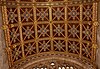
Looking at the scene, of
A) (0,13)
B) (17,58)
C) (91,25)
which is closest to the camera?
(0,13)

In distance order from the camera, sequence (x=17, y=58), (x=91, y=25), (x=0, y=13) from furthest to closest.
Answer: (x=17, y=58) < (x=91, y=25) < (x=0, y=13)

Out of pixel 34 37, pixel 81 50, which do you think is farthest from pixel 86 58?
pixel 34 37

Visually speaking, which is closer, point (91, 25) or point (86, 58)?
point (91, 25)

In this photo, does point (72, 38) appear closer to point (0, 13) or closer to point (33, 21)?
point (33, 21)

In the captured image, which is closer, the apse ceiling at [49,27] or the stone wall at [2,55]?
the stone wall at [2,55]

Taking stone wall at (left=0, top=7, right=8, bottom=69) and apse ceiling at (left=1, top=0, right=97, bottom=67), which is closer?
stone wall at (left=0, top=7, right=8, bottom=69)

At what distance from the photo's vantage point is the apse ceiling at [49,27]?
13695mm

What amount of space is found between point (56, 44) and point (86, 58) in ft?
8.10

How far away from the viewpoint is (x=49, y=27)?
1503 centimetres

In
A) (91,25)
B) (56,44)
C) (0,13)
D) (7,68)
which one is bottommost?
(7,68)

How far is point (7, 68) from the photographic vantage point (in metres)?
14.0

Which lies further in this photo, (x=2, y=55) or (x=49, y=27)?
(x=49, y=27)

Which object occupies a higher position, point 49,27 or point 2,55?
point 49,27

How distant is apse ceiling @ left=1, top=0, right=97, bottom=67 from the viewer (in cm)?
1370
